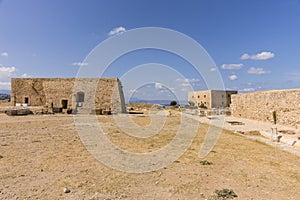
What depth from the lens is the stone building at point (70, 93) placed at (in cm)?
2398

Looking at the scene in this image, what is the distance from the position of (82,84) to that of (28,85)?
706 centimetres

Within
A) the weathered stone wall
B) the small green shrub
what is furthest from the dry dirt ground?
the weathered stone wall

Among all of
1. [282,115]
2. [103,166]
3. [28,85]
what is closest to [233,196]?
[103,166]

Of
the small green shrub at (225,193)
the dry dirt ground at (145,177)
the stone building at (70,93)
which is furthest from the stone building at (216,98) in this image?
the small green shrub at (225,193)

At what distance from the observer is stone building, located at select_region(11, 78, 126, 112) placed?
2398 centimetres

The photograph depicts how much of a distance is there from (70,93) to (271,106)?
67.5 ft

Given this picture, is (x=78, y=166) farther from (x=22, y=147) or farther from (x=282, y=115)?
(x=282, y=115)

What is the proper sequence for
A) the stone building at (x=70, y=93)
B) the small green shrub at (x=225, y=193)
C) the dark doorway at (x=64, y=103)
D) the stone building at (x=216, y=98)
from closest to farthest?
A: 1. the small green shrub at (x=225, y=193)
2. the stone building at (x=70, y=93)
3. the dark doorway at (x=64, y=103)
4. the stone building at (x=216, y=98)

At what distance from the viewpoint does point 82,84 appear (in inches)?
947

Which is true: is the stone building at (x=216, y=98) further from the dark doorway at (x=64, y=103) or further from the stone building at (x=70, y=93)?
the dark doorway at (x=64, y=103)

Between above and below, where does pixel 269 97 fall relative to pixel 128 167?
above

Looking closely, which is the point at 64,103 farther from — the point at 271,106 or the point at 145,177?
the point at 145,177

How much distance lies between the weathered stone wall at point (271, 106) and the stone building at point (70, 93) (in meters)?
13.3

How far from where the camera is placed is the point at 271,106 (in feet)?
49.3
